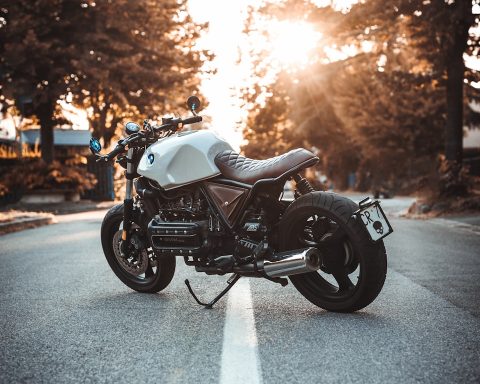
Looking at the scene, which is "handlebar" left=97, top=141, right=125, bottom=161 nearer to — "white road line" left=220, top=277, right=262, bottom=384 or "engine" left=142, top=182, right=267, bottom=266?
"engine" left=142, top=182, right=267, bottom=266

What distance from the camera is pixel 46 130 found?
22.6m

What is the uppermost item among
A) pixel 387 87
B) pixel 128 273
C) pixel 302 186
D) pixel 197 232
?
pixel 387 87

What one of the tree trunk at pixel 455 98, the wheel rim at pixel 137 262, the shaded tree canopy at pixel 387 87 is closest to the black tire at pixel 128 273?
the wheel rim at pixel 137 262

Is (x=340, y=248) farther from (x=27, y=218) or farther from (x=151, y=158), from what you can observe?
(x=27, y=218)

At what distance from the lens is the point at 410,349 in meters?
3.22

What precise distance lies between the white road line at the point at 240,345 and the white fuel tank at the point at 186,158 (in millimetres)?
1032

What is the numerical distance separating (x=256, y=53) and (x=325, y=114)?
18811 millimetres

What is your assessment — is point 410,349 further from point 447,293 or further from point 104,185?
point 104,185

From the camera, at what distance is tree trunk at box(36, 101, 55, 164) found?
22.6 metres

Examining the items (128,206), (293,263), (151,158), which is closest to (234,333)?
(293,263)

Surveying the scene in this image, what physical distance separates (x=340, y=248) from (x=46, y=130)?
2057 cm

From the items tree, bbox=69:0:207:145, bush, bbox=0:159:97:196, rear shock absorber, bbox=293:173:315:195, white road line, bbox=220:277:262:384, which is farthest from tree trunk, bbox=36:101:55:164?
rear shock absorber, bbox=293:173:315:195

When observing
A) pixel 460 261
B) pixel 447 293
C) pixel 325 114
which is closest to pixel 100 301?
pixel 447 293

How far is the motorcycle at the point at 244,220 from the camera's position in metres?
3.88
